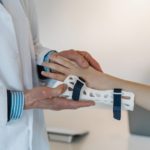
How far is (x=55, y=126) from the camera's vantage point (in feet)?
3.84

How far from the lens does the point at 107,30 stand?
1.46 meters

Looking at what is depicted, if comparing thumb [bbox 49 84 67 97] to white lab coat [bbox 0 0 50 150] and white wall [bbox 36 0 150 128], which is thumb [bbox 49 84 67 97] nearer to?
white lab coat [bbox 0 0 50 150]

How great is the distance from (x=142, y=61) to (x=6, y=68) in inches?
35.2

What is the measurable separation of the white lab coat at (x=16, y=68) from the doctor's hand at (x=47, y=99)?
56 millimetres

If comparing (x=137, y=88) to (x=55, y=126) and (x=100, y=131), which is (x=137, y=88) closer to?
(x=100, y=131)

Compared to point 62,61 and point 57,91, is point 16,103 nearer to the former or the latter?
point 57,91

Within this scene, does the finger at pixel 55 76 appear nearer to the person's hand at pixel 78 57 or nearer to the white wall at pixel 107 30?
the person's hand at pixel 78 57

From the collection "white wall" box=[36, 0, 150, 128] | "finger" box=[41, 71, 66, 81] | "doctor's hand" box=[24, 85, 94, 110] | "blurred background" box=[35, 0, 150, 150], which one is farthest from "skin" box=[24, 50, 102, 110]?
"white wall" box=[36, 0, 150, 128]

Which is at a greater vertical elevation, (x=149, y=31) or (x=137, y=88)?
(x=149, y=31)

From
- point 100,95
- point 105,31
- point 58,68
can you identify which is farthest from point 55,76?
point 105,31

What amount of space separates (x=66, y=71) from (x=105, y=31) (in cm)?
66

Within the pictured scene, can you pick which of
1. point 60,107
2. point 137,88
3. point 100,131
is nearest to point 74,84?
point 60,107

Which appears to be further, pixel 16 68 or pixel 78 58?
pixel 78 58

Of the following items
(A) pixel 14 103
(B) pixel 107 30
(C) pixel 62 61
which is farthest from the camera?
(B) pixel 107 30
